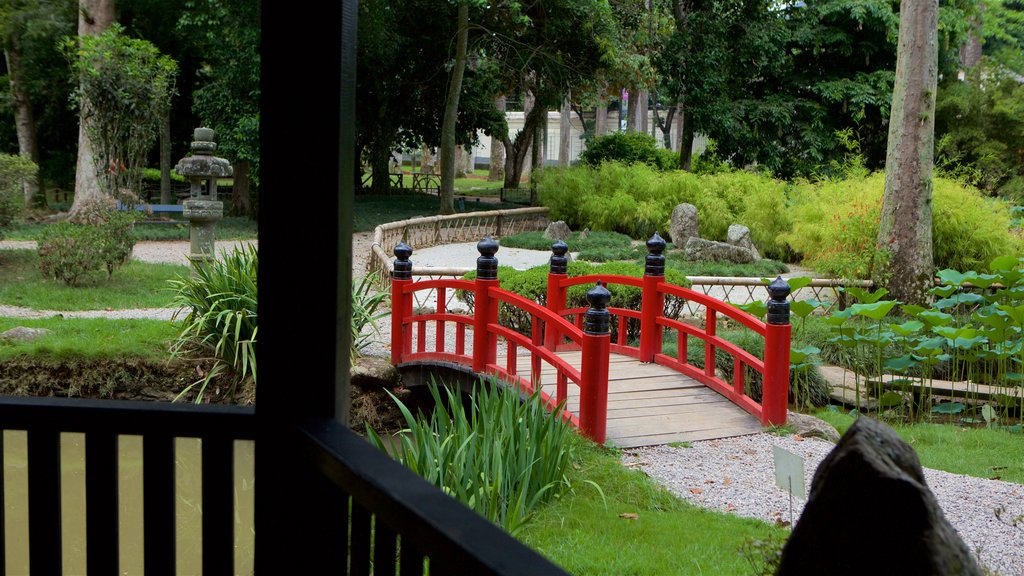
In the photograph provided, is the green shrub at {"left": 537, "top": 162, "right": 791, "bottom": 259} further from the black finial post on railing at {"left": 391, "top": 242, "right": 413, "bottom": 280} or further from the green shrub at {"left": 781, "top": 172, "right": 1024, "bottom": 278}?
the black finial post on railing at {"left": 391, "top": 242, "right": 413, "bottom": 280}

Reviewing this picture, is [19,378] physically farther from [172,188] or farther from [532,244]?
[172,188]

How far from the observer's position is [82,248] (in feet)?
40.0

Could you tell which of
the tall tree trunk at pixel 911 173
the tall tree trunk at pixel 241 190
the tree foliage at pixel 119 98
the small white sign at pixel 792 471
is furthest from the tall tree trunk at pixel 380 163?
the small white sign at pixel 792 471

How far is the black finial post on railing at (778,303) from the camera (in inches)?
257

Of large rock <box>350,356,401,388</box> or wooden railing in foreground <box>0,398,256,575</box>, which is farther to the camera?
large rock <box>350,356,401,388</box>

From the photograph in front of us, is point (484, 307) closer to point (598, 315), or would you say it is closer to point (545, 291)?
point (598, 315)

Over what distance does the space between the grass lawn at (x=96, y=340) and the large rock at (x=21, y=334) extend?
0.10 meters

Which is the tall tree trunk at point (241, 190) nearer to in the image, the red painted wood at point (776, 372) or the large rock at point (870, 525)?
the red painted wood at point (776, 372)

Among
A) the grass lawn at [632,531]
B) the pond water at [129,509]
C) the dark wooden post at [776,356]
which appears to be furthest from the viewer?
the dark wooden post at [776,356]

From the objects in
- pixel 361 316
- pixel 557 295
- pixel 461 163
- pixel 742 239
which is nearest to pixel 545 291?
pixel 557 295

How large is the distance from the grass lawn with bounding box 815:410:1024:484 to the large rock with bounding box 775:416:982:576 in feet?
17.0

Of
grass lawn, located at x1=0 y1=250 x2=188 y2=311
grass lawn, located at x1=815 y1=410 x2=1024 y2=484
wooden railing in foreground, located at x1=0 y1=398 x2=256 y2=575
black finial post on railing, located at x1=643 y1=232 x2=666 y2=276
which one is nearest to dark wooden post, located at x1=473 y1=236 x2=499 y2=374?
A: black finial post on railing, located at x1=643 y1=232 x2=666 y2=276

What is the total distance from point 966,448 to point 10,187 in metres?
11.9

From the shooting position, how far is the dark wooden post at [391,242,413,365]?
8023 mm
